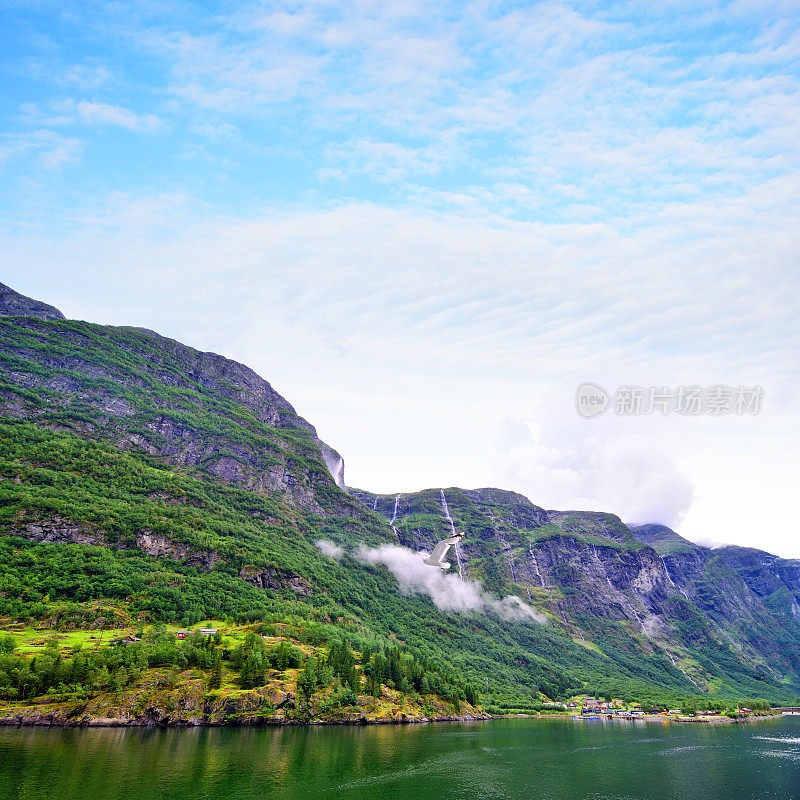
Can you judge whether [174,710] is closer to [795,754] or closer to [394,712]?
[394,712]

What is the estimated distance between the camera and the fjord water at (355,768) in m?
45.3

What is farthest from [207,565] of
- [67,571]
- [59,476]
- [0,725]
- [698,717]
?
[698,717]

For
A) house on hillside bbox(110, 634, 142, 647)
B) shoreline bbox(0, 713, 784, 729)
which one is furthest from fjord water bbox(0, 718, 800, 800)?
house on hillside bbox(110, 634, 142, 647)

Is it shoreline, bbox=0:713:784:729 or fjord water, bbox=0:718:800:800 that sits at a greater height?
fjord water, bbox=0:718:800:800

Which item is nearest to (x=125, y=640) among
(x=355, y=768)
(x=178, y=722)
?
(x=178, y=722)

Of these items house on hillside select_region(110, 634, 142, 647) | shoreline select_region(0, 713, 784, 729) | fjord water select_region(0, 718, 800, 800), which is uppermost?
house on hillside select_region(110, 634, 142, 647)

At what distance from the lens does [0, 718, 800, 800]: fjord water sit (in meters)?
45.3

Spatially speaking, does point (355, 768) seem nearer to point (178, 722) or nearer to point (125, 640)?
point (178, 722)

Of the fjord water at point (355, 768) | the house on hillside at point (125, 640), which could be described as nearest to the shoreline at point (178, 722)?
the fjord water at point (355, 768)

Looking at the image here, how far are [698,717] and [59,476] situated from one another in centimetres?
Answer: 24995

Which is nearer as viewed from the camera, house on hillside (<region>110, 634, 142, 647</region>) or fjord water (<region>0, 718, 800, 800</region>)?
fjord water (<region>0, 718, 800, 800</region>)

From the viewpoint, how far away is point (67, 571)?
12925cm

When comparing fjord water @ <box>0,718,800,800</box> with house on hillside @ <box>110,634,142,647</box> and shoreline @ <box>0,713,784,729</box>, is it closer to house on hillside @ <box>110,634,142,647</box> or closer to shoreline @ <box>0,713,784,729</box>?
shoreline @ <box>0,713,784,729</box>

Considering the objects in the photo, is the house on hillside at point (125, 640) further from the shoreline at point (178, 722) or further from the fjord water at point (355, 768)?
the fjord water at point (355, 768)
